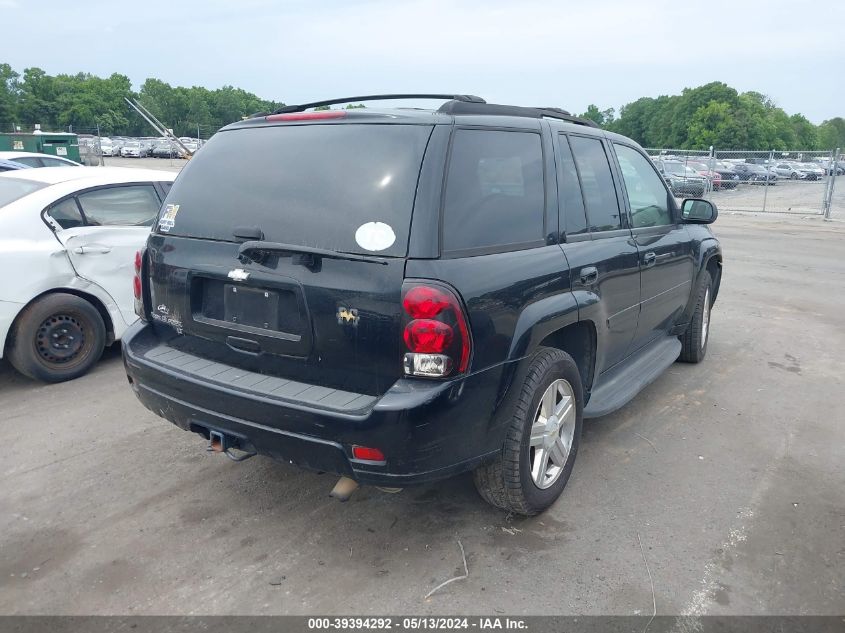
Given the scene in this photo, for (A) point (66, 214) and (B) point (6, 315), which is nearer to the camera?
(B) point (6, 315)

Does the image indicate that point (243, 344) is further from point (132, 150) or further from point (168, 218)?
point (132, 150)

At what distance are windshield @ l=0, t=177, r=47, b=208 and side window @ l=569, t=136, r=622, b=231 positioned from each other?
421 cm

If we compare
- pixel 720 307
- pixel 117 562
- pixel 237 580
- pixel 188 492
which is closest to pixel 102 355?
pixel 188 492

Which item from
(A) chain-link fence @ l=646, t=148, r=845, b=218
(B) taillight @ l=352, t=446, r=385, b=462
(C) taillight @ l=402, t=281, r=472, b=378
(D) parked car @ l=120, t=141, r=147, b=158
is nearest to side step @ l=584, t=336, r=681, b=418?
(C) taillight @ l=402, t=281, r=472, b=378

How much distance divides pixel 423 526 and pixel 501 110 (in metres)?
2.08

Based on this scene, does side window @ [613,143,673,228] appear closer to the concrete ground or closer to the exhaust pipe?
the concrete ground

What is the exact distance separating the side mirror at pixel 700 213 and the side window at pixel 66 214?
474cm

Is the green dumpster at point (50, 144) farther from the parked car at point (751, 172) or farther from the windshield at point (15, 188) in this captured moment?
the parked car at point (751, 172)

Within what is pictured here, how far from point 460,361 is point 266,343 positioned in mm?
865

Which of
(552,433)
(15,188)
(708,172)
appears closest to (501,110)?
(552,433)

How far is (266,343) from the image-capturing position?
2951 mm

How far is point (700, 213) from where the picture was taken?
17.6 feet

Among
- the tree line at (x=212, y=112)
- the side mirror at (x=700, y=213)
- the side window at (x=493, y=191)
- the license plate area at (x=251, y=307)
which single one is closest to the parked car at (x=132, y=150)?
the tree line at (x=212, y=112)

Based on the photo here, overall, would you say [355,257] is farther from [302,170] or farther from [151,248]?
[151,248]
